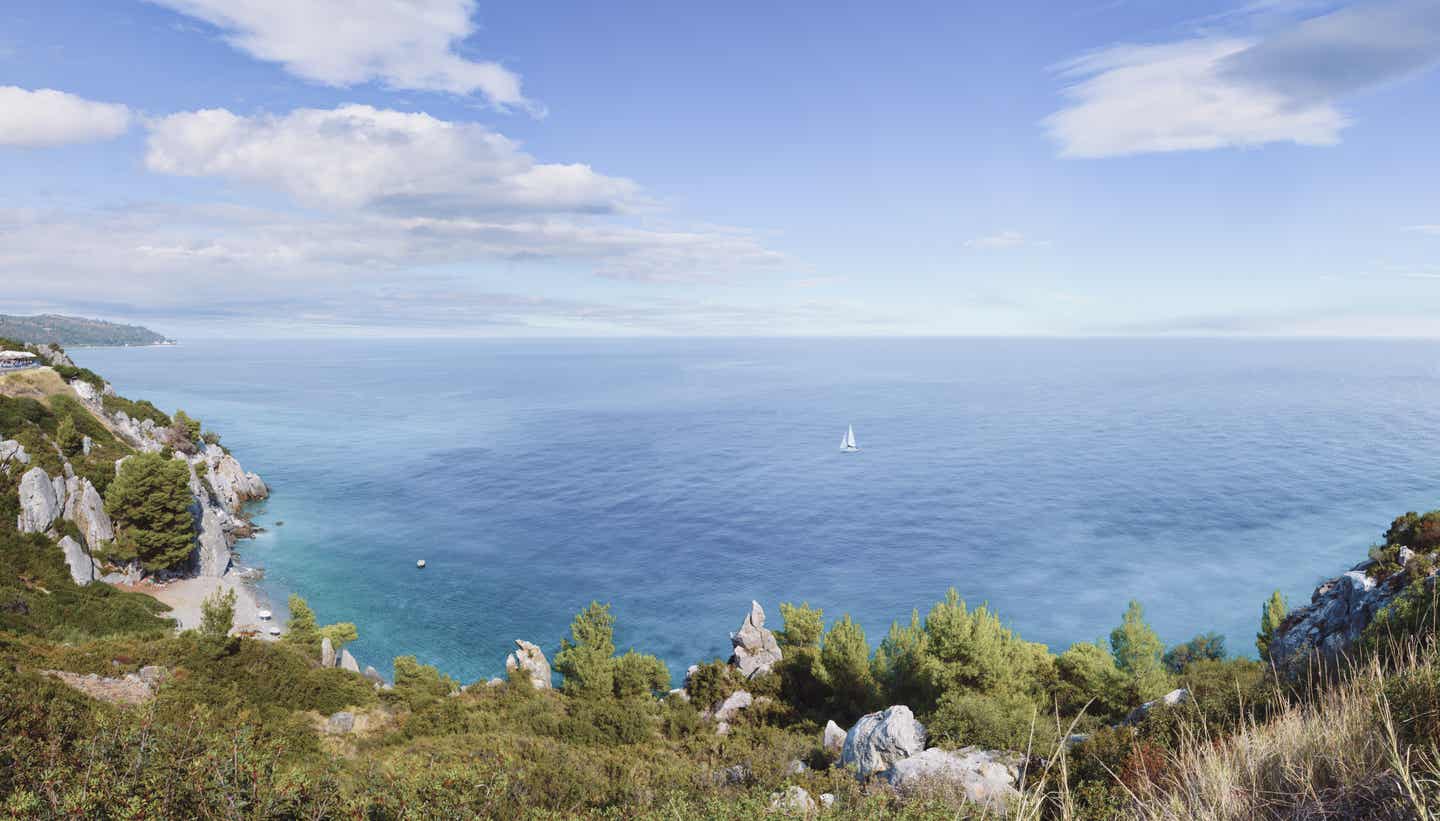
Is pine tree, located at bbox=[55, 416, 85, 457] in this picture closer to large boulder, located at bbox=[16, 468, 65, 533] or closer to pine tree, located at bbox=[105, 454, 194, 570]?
pine tree, located at bbox=[105, 454, 194, 570]

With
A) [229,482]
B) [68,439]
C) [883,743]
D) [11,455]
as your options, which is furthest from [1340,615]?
[229,482]

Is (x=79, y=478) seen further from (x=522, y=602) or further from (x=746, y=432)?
(x=746, y=432)

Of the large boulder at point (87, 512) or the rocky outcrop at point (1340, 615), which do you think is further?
the large boulder at point (87, 512)

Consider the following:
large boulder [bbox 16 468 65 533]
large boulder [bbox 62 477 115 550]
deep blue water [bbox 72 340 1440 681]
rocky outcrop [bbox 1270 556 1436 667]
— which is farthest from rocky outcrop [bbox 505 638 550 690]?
rocky outcrop [bbox 1270 556 1436 667]

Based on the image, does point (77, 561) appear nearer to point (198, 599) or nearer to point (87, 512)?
point (87, 512)

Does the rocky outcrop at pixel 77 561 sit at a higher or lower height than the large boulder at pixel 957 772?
lower

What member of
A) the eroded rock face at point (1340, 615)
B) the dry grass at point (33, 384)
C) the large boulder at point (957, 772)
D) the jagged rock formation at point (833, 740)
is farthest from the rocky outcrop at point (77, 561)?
the eroded rock face at point (1340, 615)

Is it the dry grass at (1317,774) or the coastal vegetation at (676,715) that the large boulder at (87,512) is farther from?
the dry grass at (1317,774)
